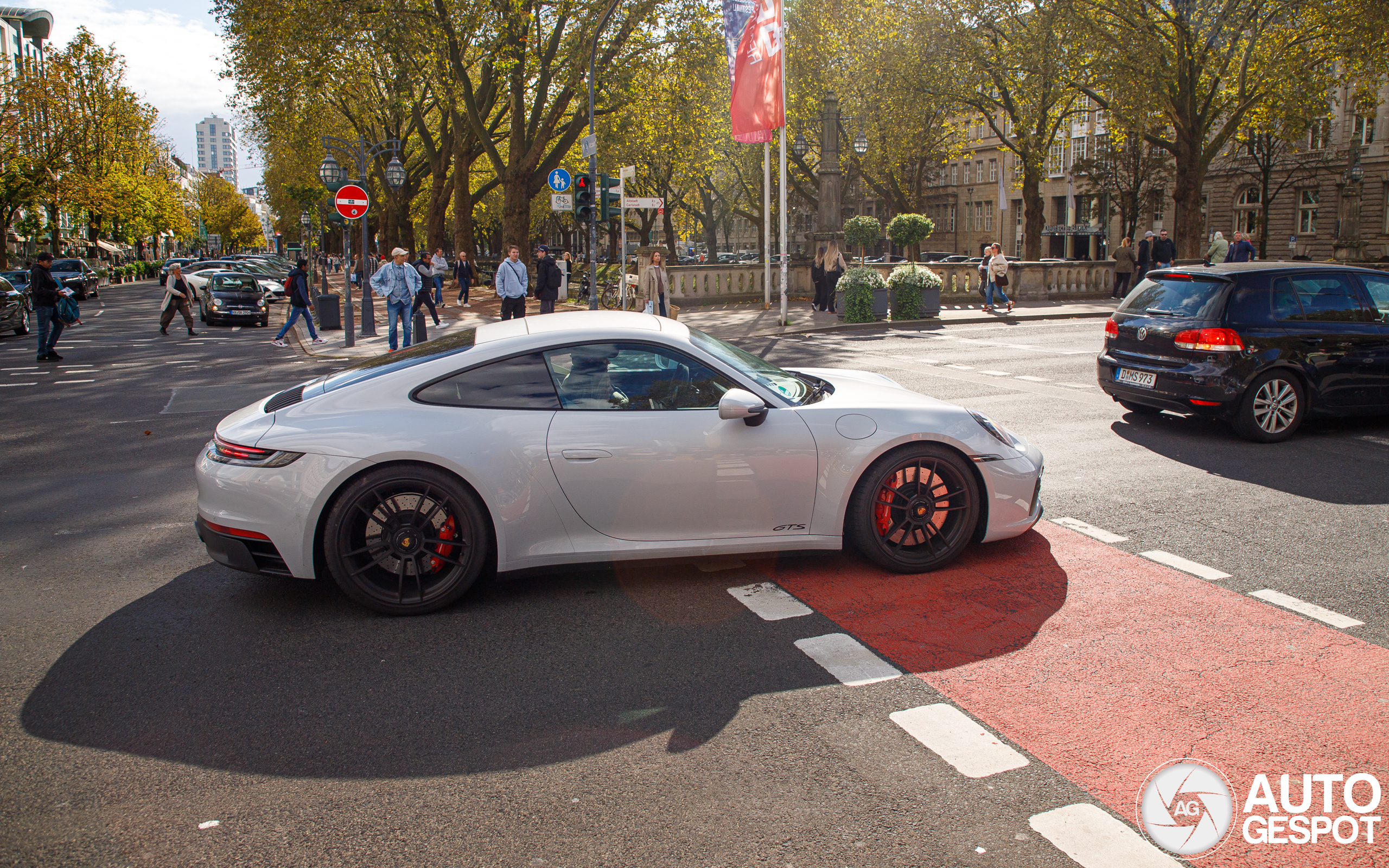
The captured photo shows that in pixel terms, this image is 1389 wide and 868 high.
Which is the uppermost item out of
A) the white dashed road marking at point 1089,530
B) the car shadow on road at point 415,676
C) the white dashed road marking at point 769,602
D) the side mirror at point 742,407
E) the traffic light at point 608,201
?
the traffic light at point 608,201

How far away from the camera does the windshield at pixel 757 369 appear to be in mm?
4934

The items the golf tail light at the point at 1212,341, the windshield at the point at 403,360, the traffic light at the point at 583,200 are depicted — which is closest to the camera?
the windshield at the point at 403,360

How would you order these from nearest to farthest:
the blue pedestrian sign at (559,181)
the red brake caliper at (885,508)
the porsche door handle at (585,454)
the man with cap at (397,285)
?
1. the porsche door handle at (585,454)
2. the red brake caliper at (885,508)
3. the man with cap at (397,285)
4. the blue pedestrian sign at (559,181)

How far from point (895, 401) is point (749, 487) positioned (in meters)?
0.95

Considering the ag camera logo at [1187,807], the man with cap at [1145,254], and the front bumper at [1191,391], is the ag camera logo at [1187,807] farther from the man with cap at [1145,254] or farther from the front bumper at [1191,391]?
the man with cap at [1145,254]

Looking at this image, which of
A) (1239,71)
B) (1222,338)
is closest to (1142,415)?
(1222,338)

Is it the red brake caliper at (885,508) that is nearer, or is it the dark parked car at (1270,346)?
the red brake caliper at (885,508)

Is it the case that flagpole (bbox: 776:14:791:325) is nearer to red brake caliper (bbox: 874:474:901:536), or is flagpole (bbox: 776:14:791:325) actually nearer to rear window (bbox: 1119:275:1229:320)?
rear window (bbox: 1119:275:1229:320)

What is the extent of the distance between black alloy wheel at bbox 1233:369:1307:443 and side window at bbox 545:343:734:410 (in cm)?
588

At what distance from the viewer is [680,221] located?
66438mm

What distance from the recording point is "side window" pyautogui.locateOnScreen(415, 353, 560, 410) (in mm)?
4648

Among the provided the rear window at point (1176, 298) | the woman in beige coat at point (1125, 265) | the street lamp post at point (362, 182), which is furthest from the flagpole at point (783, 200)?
the rear window at point (1176, 298)

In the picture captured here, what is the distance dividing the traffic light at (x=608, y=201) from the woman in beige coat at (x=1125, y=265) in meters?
15.4

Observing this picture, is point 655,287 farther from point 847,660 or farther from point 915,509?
point 847,660
